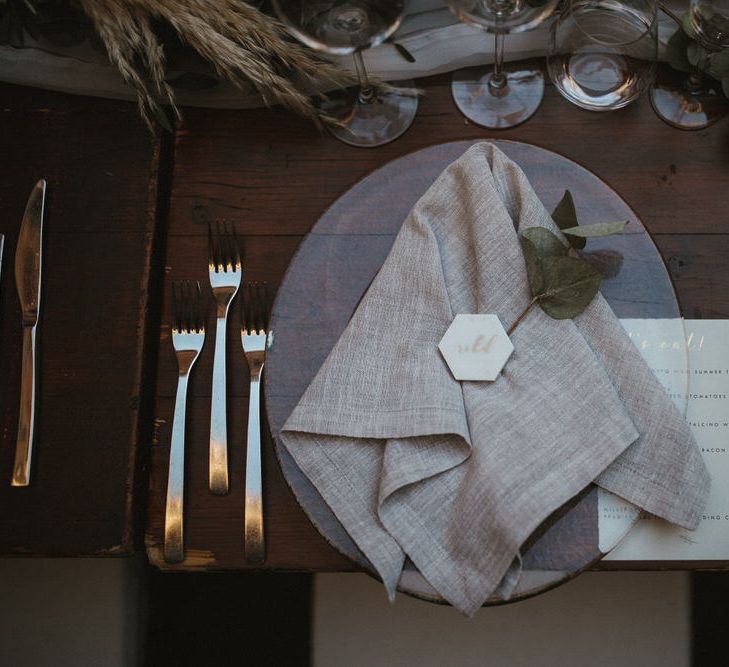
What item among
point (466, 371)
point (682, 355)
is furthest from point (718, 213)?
point (466, 371)

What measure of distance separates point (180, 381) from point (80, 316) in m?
0.15

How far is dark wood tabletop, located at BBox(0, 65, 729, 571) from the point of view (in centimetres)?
73

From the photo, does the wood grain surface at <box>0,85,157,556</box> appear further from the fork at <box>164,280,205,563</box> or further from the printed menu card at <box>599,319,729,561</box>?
the printed menu card at <box>599,319,729,561</box>

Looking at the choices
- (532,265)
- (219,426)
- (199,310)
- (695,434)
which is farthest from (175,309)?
(695,434)

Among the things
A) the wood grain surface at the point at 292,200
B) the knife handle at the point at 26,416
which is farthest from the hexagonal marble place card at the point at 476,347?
the knife handle at the point at 26,416

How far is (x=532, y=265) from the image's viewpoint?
0.65 m

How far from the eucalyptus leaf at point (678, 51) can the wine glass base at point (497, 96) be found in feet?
0.47

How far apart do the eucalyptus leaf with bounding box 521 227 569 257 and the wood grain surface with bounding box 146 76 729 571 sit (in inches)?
6.9

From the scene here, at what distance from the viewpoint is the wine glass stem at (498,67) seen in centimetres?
79

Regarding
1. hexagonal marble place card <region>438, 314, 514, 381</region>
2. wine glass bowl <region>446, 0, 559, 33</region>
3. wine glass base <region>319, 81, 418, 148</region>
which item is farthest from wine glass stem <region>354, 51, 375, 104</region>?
hexagonal marble place card <region>438, 314, 514, 381</region>

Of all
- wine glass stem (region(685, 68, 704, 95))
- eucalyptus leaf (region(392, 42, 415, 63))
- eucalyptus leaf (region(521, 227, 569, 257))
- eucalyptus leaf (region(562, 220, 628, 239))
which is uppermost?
eucalyptus leaf (region(392, 42, 415, 63))

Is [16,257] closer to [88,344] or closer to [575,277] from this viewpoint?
[88,344]

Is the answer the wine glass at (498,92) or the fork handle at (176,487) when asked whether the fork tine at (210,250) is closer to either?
the fork handle at (176,487)

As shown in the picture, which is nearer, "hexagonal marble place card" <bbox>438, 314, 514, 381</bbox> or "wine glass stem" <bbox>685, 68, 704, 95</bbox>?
"hexagonal marble place card" <bbox>438, 314, 514, 381</bbox>
